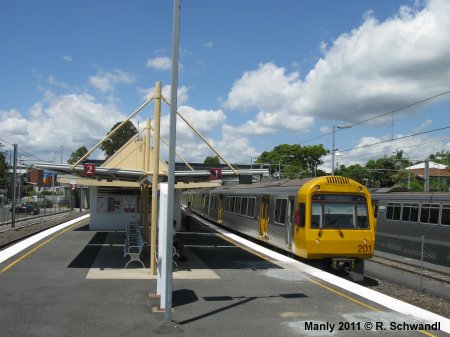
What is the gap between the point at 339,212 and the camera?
14102 millimetres

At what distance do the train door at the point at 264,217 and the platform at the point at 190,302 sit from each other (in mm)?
5518

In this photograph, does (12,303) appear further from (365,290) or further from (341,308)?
(365,290)

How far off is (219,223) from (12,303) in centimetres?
2339

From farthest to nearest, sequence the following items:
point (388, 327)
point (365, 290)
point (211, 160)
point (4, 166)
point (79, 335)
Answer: point (211, 160) → point (4, 166) → point (365, 290) → point (388, 327) → point (79, 335)

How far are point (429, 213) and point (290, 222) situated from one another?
5.02 m

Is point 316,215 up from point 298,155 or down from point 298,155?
down

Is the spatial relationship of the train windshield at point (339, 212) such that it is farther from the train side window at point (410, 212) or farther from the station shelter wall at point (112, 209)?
the station shelter wall at point (112, 209)

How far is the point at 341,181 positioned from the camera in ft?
46.9

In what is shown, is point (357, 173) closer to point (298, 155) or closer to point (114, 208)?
point (298, 155)

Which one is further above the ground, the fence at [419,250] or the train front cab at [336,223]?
the train front cab at [336,223]

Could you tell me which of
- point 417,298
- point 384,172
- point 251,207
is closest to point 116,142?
point 384,172

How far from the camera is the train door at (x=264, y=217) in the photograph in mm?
19328

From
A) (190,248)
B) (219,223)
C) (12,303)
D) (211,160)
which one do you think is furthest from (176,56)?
(211,160)

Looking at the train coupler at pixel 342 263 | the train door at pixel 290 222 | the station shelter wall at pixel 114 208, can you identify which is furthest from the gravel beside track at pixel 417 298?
the station shelter wall at pixel 114 208
